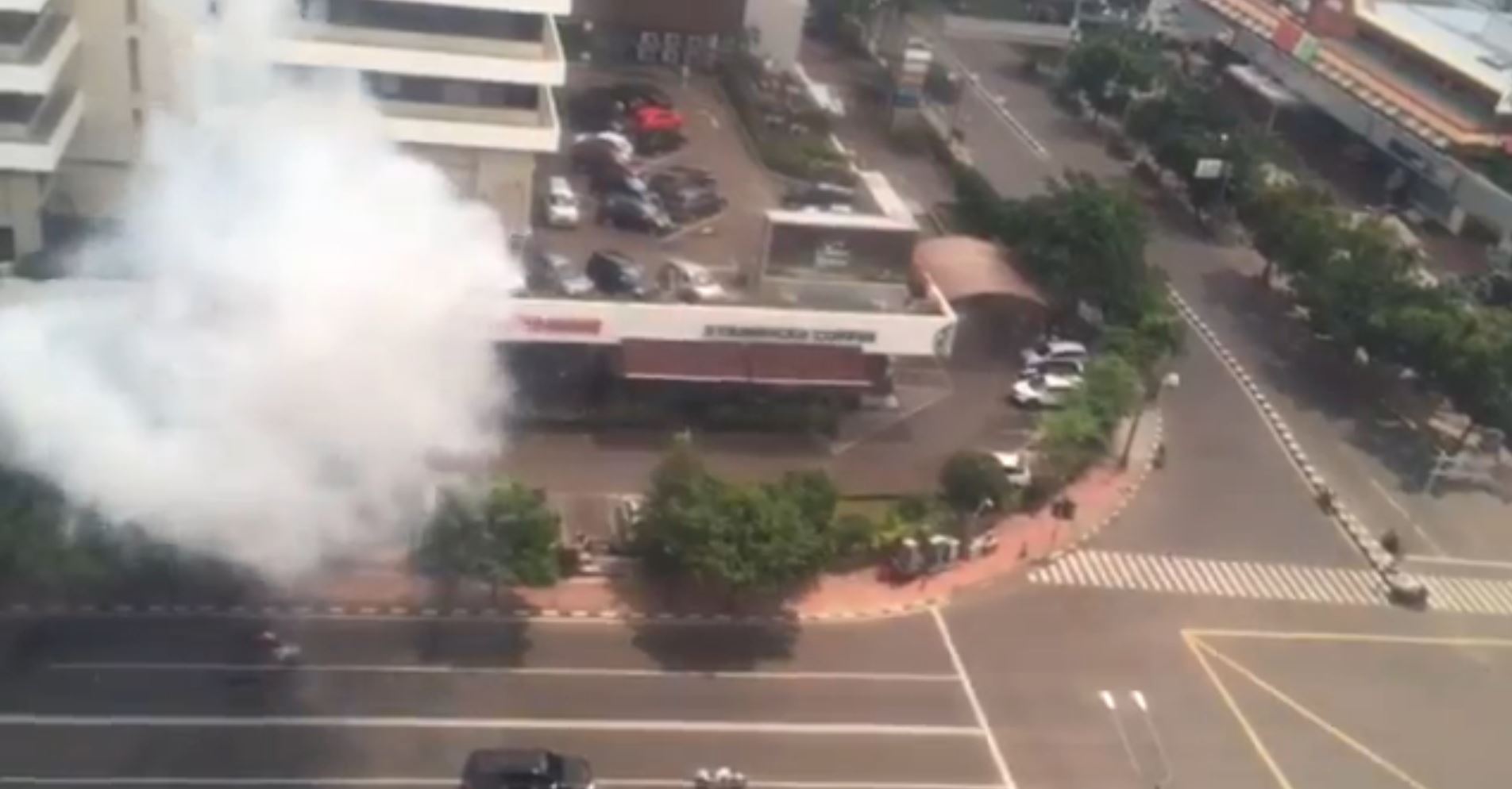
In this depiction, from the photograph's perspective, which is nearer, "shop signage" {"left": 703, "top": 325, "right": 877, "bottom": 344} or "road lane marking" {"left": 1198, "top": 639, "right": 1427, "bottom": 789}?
"road lane marking" {"left": 1198, "top": 639, "right": 1427, "bottom": 789}

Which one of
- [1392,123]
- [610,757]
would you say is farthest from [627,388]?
[1392,123]

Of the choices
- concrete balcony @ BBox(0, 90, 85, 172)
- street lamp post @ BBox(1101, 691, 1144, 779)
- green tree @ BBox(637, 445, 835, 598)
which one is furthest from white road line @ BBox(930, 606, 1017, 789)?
concrete balcony @ BBox(0, 90, 85, 172)

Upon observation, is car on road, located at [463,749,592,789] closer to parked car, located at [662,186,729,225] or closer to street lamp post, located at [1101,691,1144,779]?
street lamp post, located at [1101,691,1144,779]

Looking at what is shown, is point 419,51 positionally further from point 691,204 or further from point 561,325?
A: point 691,204

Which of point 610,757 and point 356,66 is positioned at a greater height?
point 356,66

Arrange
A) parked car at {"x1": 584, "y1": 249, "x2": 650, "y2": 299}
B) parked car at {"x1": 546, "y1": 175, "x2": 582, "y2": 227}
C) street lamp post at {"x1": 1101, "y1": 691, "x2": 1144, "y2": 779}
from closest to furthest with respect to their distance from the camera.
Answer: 1. street lamp post at {"x1": 1101, "y1": 691, "x2": 1144, "y2": 779}
2. parked car at {"x1": 584, "y1": 249, "x2": 650, "y2": 299}
3. parked car at {"x1": 546, "y1": 175, "x2": 582, "y2": 227}

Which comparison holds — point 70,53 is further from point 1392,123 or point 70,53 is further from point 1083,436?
point 1392,123

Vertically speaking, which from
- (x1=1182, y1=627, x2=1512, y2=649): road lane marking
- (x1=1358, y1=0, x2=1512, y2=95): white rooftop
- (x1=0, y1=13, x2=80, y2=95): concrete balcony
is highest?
(x1=1358, y1=0, x2=1512, y2=95): white rooftop
